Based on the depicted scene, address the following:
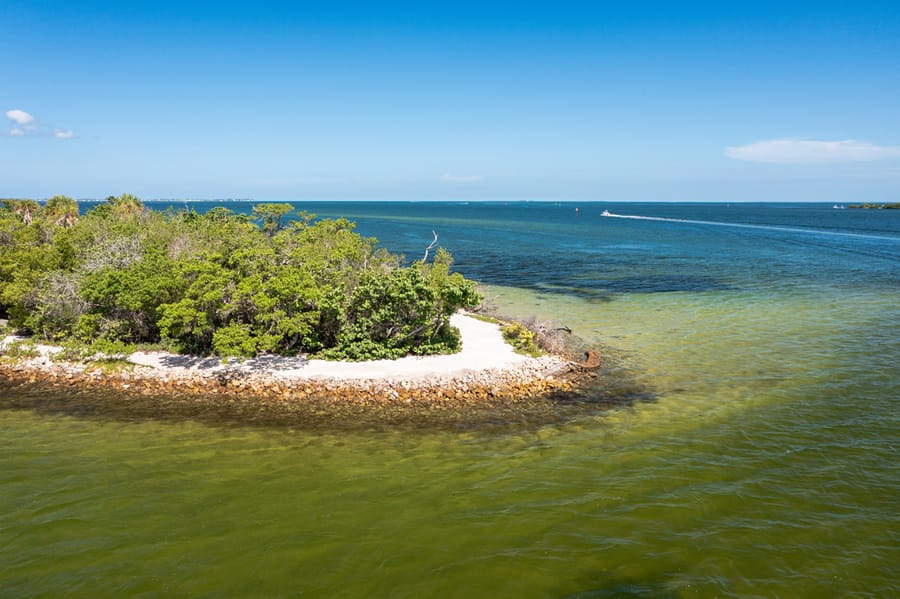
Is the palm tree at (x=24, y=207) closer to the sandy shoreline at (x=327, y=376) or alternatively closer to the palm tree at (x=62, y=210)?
the palm tree at (x=62, y=210)

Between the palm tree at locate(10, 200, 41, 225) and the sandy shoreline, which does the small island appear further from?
the palm tree at locate(10, 200, 41, 225)

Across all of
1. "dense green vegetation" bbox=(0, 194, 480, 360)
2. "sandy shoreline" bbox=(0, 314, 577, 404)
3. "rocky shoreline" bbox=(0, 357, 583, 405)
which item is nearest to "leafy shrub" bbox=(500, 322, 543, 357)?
"sandy shoreline" bbox=(0, 314, 577, 404)

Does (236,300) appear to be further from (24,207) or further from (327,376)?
(24,207)

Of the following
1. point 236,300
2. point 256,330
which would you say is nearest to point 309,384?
point 256,330

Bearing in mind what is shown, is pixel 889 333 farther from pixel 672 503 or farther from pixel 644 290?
pixel 672 503

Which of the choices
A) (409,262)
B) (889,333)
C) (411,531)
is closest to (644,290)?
(889,333)

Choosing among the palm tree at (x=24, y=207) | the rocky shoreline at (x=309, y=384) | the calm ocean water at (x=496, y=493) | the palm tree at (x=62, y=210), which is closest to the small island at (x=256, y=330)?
the rocky shoreline at (x=309, y=384)
